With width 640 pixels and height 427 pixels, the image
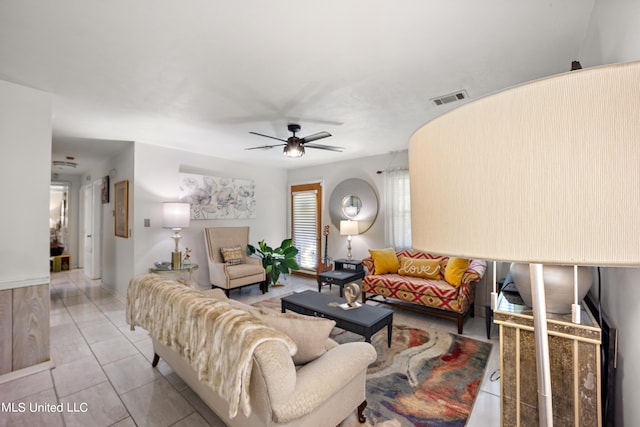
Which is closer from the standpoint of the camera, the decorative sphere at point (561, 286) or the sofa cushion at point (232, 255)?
the decorative sphere at point (561, 286)

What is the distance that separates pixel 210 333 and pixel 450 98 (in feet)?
8.88

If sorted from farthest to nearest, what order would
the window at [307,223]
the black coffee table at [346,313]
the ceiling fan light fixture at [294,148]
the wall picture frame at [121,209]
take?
the window at [307,223]
the wall picture frame at [121,209]
the ceiling fan light fixture at [294,148]
the black coffee table at [346,313]

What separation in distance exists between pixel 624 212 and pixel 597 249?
0.06 m

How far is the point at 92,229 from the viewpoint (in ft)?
19.1

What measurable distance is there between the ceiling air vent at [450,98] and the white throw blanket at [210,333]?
2.45 m

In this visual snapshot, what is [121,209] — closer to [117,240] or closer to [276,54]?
[117,240]

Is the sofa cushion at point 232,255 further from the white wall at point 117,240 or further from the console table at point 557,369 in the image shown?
the console table at point 557,369

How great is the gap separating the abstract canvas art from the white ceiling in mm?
1677

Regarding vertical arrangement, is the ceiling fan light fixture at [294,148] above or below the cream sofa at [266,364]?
above

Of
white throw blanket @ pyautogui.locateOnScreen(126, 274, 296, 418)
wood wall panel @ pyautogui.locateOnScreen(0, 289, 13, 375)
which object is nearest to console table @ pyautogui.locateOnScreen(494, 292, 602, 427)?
white throw blanket @ pyautogui.locateOnScreen(126, 274, 296, 418)

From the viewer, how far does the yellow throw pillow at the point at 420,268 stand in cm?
373

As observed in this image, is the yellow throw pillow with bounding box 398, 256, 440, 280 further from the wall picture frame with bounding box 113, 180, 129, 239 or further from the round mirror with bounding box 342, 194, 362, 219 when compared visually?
the wall picture frame with bounding box 113, 180, 129, 239

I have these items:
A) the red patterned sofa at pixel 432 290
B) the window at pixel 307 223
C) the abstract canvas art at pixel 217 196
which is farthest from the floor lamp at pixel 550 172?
the window at pixel 307 223

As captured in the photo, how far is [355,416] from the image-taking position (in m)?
1.85
